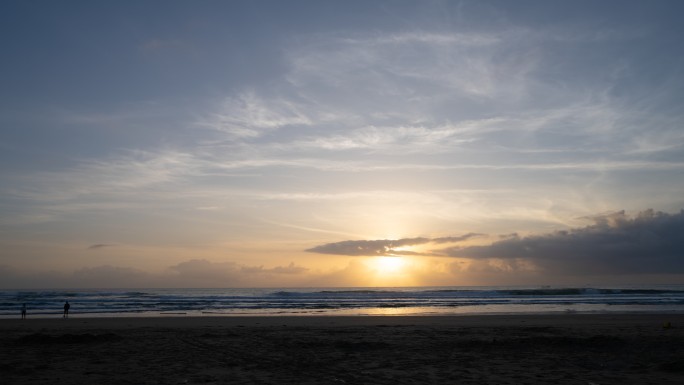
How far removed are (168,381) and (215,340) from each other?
7.15m

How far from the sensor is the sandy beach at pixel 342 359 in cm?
1135

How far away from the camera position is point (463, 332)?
20266 millimetres

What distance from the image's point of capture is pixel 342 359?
14.0m

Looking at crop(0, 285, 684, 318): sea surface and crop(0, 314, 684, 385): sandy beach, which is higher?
crop(0, 314, 684, 385): sandy beach

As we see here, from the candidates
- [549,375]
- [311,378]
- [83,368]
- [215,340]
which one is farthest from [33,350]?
[549,375]

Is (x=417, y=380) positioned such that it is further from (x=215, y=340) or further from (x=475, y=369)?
(x=215, y=340)

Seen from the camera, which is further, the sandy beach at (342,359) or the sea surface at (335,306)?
the sea surface at (335,306)

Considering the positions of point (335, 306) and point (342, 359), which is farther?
point (335, 306)

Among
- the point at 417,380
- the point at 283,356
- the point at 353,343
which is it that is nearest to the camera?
the point at 417,380

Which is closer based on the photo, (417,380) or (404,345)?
(417,380)

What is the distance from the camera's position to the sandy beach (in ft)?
37.2

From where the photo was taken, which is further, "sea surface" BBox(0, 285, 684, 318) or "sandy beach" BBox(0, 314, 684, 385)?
"sea surface" BBox(0, 285, 684, 318)

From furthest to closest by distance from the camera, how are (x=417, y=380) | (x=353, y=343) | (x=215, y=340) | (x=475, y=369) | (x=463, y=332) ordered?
(x=463, y=332) < (x=215, y=340) < (x=353, y=343) < (x=475, y=369) < (x=417, y=380)

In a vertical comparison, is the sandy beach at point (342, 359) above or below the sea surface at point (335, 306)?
above
